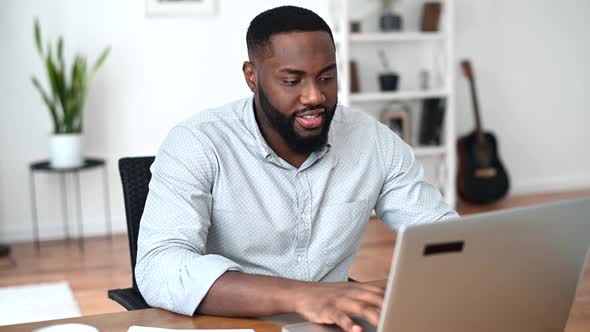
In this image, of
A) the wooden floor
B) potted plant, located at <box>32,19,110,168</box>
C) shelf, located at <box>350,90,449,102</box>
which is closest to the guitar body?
shelf, located at <box>350,90,449,102</box>

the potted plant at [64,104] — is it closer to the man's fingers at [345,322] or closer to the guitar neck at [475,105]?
the guitar neck at [475,105]

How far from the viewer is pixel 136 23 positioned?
4.71m

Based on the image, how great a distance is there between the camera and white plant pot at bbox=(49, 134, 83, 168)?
4.30 m

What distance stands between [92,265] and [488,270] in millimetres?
3342

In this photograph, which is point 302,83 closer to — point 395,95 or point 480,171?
point 395,95

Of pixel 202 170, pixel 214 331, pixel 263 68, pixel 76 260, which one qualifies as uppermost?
pixel 263 68

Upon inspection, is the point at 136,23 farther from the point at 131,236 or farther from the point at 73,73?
the point at 131,236

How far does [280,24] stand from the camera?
1.58 meters

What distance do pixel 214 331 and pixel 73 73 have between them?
11.1 ft

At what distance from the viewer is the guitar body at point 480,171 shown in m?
5.40

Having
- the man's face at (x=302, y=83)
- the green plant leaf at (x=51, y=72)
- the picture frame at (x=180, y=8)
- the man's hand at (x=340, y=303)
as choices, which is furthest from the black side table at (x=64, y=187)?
the man's hand at (x=340, y=303)

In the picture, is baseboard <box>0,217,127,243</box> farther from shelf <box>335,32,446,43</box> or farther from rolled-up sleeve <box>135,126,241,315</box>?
rolled-up sleeve <box>135,126,241,315</box>

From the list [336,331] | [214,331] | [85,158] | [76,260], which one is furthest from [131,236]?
[85,158]

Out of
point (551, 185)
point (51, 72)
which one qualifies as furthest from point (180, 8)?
point (551, 185)
